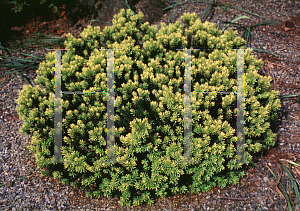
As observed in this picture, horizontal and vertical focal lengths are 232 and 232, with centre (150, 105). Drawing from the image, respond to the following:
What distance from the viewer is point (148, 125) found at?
2385 millimetres

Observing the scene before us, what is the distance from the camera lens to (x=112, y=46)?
135 inches

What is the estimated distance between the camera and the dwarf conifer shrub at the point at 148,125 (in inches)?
97.3

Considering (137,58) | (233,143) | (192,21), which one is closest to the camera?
(233,143)

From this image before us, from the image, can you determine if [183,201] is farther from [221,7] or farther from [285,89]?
[221,7]

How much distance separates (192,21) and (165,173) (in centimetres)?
237

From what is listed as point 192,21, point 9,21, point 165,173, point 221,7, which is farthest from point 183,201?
point 9,21

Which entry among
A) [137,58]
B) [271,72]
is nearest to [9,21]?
[137,58]

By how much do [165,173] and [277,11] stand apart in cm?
402

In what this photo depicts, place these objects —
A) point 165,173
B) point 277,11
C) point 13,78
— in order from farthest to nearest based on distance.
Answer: point 277,11 → point 13,78 → point 165,173

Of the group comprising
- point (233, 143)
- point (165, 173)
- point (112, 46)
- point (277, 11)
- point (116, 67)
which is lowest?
point (165, 173)

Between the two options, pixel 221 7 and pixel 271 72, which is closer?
pixel 271 72

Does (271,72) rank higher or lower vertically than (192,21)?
lower

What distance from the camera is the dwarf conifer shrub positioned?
2473 millimetres

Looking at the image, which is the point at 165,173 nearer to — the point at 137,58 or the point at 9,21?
the point at 137,58
